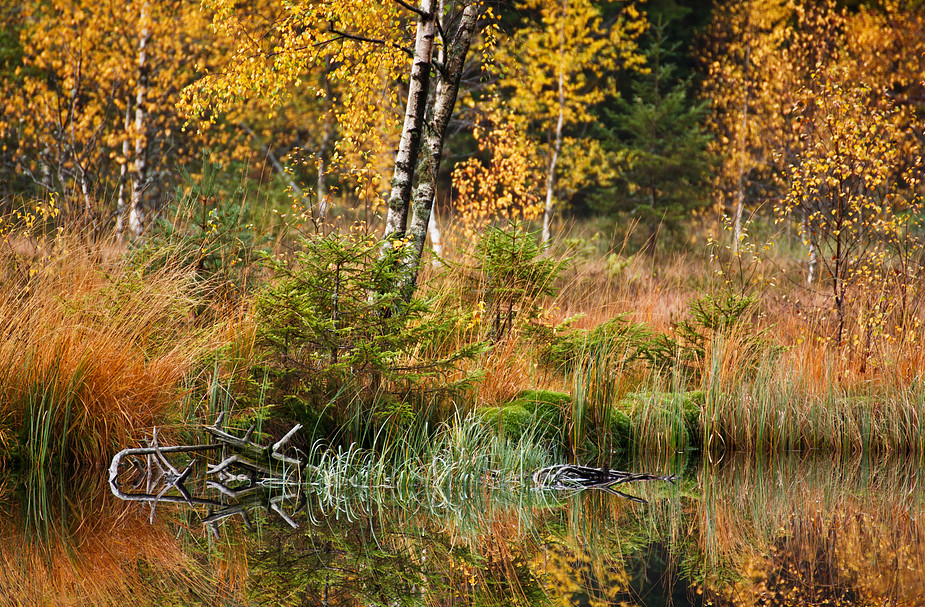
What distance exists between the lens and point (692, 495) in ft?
14.9

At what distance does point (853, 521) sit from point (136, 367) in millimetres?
3785

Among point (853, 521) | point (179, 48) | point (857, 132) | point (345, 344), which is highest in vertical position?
point (179, 48)

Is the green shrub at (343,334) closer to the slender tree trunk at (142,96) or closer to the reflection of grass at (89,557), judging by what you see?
the reflection of grass at (89,557)

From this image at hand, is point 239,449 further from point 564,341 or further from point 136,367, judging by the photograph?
point 564,341

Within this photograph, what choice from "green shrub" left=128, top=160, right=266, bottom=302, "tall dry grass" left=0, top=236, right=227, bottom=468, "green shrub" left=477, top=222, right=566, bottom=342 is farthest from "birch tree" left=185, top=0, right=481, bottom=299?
"tall dry grass" left=0, top=236, right=227, bottom=468

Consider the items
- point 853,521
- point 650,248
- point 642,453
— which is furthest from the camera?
A: point 650,248

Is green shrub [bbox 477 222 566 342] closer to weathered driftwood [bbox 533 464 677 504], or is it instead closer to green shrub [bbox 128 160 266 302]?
weathered driftwood [bbox 533 464 677 504]

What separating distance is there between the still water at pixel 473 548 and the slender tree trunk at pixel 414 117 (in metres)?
2.20

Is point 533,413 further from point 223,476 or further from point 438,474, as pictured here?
point 223,476

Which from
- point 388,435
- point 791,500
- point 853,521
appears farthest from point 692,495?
point 388,435

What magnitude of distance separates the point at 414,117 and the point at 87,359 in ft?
8.93

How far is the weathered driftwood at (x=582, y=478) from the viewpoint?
186 inches

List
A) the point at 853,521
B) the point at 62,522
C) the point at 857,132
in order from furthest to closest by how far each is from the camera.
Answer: the point at 857,132 < the point at 853,521 < the point at 62,522

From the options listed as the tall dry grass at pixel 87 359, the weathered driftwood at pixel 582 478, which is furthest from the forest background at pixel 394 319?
the weathered driftwood at pixel 582 478
